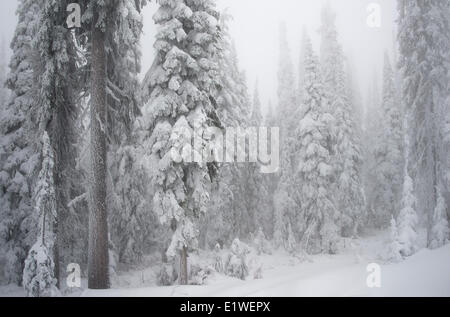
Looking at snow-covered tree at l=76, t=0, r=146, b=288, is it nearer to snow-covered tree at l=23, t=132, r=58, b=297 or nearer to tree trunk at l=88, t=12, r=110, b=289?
tree trunk at l=88, t=12, r=110, b=289

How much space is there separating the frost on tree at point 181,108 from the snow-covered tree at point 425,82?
37.6ft

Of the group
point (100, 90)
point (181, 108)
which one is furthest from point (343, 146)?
point (100, 90)

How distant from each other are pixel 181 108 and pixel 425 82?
528 inches

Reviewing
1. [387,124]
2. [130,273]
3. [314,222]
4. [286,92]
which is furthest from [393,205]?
[130,273]

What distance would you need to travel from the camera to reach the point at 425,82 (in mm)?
17391

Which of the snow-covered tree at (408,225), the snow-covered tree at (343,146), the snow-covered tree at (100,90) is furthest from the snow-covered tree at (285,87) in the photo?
the snow-covered tree at (100,90)

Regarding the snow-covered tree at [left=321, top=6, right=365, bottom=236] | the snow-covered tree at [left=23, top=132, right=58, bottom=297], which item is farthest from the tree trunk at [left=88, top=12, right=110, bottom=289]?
the snow-covered tree at [left=321, top=6, right=365, bottom=236]

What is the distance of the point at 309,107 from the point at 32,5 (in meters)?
19.0

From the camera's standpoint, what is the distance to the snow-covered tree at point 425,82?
16938 millimetres

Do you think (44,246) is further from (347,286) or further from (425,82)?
(425,82)

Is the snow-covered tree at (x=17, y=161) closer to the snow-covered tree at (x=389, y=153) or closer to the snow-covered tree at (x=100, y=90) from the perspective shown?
the snow-covered tree at (x=100, y=90)
